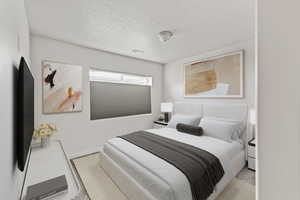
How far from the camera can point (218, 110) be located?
3059mm

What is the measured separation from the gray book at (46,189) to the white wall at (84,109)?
1879 millimetres

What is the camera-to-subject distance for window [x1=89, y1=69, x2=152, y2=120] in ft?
11.0

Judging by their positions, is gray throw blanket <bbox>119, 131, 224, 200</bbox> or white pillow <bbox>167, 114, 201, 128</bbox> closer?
gray throw blanket <bbox>119, 131, 224, 200</bbox>

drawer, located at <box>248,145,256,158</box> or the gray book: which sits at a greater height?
the gray book

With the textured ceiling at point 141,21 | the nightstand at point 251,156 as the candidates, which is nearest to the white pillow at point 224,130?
the nightstand at point 251,156

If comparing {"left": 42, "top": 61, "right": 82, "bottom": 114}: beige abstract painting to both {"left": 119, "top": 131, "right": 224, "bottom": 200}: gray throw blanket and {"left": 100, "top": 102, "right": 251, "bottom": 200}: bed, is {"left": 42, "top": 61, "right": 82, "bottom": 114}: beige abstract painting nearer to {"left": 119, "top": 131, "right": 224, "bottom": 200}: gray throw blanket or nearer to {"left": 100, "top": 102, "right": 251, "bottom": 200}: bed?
{"left": 100, "top": 102, "right": 251, "bottom": 200}: bed

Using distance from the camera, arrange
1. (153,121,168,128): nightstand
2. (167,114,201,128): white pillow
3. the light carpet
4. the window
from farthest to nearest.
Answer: (153,121,168,128): nightstand < the window < (167,114,201,128): white pillow < the light carpet

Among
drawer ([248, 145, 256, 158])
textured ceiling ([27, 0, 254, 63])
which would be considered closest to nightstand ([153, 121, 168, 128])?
drawer ([248, 145, 256, 158])

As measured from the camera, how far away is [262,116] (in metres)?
0.56

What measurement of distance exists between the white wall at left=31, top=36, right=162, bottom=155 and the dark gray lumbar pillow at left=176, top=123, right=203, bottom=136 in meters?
1.51

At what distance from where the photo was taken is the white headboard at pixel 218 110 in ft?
8.93

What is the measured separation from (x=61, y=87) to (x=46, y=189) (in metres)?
2.19

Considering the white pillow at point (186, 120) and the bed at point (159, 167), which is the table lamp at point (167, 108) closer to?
the white pillow at point (186, 120)

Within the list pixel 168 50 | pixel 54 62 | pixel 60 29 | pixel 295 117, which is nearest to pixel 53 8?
pixel 60 29
